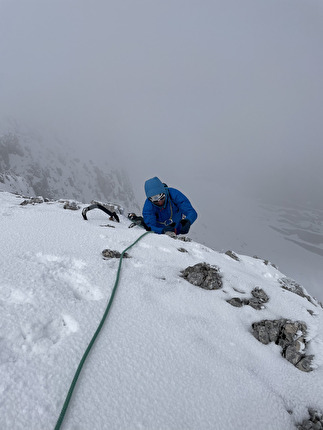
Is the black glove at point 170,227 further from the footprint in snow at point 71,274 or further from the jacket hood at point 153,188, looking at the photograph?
the footprint in snow at point 71,274

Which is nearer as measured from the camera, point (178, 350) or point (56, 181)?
point (178, 350)

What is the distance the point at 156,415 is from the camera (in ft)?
6.51

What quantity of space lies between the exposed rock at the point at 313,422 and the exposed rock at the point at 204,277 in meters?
2.11

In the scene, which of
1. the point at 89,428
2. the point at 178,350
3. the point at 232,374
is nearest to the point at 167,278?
the point at 178,350

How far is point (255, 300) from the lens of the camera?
4383 mm

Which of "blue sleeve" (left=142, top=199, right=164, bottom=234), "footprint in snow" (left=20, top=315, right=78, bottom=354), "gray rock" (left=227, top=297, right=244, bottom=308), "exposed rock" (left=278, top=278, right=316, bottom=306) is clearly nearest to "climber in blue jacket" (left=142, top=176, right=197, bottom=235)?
"blue sleeve" (left=142, top=199, right=164, bottom=234)

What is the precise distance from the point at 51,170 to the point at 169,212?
97.2 metres

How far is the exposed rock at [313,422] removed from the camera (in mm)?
2332

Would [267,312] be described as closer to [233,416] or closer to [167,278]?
[167,278]

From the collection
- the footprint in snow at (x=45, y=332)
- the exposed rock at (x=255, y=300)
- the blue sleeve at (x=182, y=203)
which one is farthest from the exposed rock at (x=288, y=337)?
the blue sleeve at (x=182, y=203)

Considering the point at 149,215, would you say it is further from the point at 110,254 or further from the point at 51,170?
the point at 51,170

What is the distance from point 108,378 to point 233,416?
1.20 metres

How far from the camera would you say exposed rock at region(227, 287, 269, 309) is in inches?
163

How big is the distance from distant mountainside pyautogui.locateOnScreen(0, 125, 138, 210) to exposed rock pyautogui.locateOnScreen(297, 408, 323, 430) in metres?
52.6
